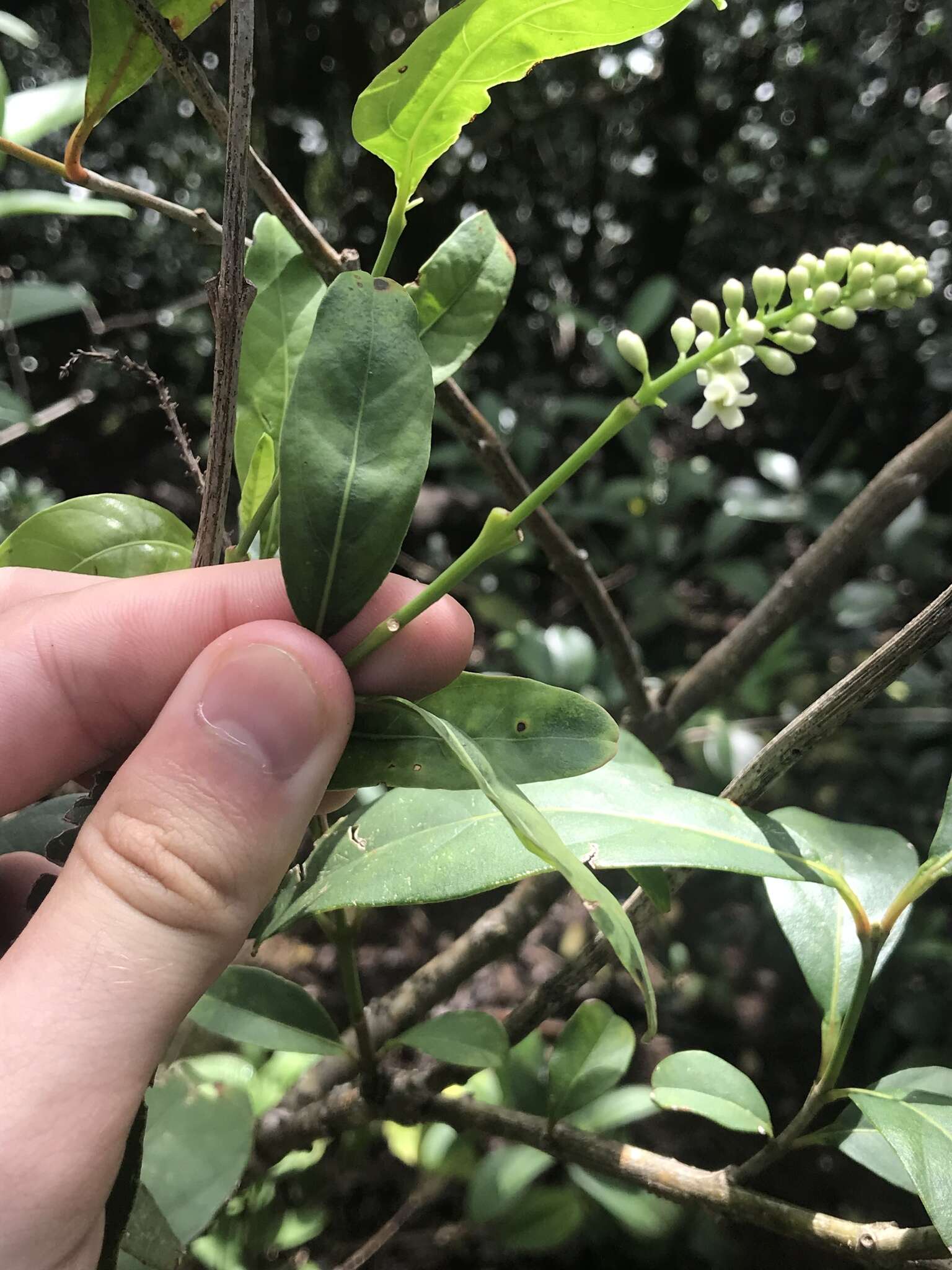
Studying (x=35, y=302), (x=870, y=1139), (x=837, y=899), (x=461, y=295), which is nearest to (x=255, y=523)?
(x=461, y=295)

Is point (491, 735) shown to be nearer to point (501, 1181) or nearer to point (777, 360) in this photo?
point (777, 360)

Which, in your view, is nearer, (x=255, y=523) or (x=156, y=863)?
(x=156, y=863)

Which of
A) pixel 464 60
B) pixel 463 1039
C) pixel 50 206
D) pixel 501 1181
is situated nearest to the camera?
pixel 464 60

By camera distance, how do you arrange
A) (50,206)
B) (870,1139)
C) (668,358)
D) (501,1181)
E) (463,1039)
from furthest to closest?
1. (668,358)
2. (501,1181)
3. (50,206)
4. (463,1039)
5. (870,1139)

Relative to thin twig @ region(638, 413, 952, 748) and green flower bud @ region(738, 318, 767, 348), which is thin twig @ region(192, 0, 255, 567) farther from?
thin twig @ region(638, 413, 952, 748)

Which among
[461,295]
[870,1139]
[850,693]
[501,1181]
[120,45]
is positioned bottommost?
[501,1181]

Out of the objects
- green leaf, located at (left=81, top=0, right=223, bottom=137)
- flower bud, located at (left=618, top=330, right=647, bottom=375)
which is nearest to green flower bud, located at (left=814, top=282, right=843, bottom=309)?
flower bud, located at (left=618, top=330, right=647, bottom=375)

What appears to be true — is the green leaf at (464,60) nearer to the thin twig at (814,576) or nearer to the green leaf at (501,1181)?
the thin twig at (814,576)

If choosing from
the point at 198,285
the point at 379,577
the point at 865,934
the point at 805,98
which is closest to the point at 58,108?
the point at 379,577

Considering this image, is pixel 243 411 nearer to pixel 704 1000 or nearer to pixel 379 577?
pixel 379 577
